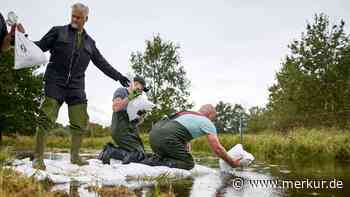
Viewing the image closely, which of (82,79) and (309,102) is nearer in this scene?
(82,79)

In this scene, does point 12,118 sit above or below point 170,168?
above

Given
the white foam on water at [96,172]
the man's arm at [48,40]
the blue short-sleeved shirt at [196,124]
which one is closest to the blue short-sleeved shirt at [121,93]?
the blue short-sleeved shirt at [196,124]

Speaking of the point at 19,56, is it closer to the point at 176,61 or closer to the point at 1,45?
the point at 1,45

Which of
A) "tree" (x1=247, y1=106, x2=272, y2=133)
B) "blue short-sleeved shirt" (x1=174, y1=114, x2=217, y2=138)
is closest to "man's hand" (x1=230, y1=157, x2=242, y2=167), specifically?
"blue short-sleeved shirt" (x1=174, y1=114, x2=217, y2=138)

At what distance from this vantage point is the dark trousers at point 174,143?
638cm

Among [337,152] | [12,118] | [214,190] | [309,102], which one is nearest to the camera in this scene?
[214,190]

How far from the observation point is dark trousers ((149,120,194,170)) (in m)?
6.38

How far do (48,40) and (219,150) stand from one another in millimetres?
2528

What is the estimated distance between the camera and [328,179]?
17.8 ft

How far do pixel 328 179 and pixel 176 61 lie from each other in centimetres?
3085

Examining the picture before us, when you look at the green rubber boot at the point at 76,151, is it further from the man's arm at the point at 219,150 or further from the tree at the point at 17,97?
the tree at the point at 17,97

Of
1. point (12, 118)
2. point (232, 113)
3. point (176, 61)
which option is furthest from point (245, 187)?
point (232, 113)

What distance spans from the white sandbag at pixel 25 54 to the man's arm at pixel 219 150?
2.30m

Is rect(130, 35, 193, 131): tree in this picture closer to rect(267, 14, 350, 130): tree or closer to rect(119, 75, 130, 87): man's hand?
rect(267, 14, 350, 130): tree
